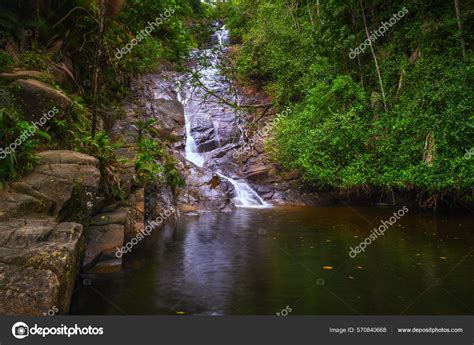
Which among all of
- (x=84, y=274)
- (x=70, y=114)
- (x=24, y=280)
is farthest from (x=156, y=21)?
(x=24, y=280)

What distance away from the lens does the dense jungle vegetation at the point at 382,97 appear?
12023 millimetres

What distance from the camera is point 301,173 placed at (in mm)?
18281

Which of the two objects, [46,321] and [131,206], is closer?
[46,321]

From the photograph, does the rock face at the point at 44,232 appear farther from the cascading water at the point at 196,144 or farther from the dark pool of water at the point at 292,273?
the cascading water at the point at 196,144

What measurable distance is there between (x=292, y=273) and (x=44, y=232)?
163 inches

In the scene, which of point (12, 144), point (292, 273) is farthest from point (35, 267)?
point (292, 273)

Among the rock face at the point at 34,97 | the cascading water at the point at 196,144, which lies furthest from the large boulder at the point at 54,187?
the cascading water at the point at 196,144

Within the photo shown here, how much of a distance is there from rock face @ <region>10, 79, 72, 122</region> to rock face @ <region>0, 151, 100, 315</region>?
1.26 m

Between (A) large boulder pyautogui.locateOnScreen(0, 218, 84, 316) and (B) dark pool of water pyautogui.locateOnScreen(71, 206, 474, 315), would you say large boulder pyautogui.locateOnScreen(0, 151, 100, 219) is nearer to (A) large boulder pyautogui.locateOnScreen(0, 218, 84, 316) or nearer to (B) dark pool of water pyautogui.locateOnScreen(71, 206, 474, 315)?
(A) large boulder pyautogui.locateOnScreen(0, 218, 84, 316)

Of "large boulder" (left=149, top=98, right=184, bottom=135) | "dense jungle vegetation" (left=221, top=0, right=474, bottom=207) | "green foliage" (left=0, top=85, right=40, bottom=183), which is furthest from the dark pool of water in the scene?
"large boulder" (left=149, top=98, right=184, bottom=135)

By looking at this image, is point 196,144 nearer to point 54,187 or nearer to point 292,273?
point 54,187

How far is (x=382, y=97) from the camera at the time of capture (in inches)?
591

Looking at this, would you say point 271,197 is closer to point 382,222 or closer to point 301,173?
point 301,173

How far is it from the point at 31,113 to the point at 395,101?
1221 cm
